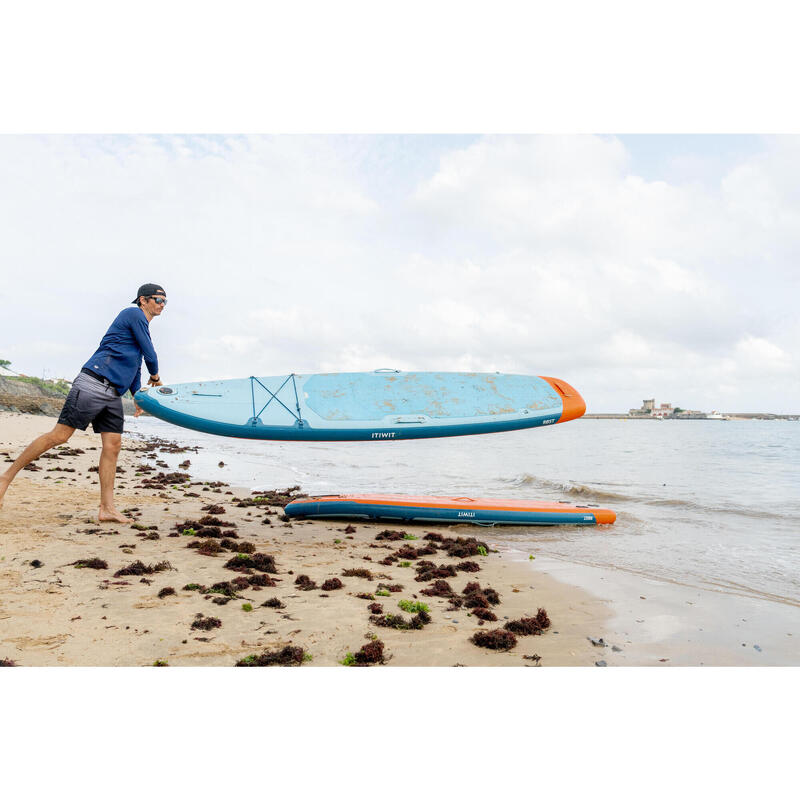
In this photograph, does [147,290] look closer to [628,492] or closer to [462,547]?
[462,547]

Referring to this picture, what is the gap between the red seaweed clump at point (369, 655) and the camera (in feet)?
10.3

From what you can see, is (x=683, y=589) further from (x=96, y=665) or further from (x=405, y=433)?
(x=96, y=665)

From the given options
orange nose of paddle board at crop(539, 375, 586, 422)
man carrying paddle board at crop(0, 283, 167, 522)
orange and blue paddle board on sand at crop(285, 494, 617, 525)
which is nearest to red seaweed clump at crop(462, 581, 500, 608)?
orange and blue paddle board on sand at crop(285, 494, 617, 525)

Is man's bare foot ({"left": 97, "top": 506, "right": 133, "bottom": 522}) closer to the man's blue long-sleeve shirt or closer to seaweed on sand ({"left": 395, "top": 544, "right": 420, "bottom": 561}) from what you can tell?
the man's blue long-sleeve shirt

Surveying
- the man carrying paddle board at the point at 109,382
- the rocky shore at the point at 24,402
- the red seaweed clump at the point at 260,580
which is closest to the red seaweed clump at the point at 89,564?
the man carrying paddle board at the point at 109,382

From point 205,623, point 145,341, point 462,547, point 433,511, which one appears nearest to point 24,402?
point 145,341

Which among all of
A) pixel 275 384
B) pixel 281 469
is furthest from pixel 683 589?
pixel 281 469

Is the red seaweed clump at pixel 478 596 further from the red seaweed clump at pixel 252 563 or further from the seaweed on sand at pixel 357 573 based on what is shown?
the red seaweed clump at pixel 252 563

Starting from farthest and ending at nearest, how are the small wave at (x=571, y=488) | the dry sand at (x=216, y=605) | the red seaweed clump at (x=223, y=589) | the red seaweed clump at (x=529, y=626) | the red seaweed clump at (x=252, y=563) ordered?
the small wave at (x=571, y=488) < the red seaweed clump at (x=252, y=563) < the red seaweed clump at (x=223, y=589) < the red seaweed clump at (x=529, y=626) < the dry sand at (x=216, y=605)

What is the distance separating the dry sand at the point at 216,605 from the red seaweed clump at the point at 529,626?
2.5 inches

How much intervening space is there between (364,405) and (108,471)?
160 inches

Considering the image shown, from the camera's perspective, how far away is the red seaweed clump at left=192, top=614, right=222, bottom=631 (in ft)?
11.2

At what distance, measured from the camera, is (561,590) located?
5.28 metres

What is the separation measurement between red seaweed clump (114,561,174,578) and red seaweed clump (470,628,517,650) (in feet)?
9.45
